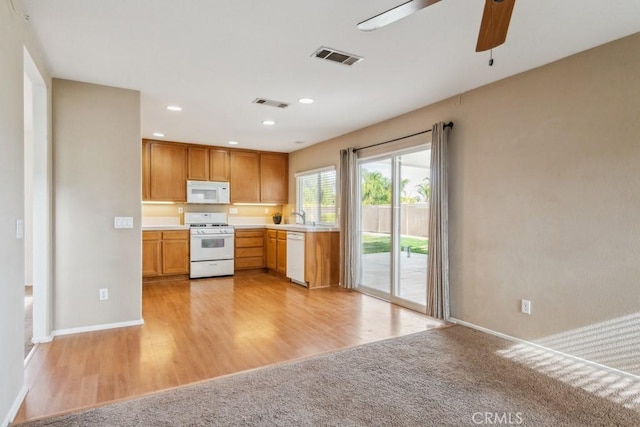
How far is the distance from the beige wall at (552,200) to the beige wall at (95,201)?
11.3 ft

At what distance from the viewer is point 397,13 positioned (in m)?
1.58

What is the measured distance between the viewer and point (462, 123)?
12.4 feet

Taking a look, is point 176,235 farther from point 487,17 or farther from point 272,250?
point 487,17

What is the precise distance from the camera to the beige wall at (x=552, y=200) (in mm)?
2584

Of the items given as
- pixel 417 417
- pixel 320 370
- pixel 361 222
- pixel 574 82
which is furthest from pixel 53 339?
pixel 574 82

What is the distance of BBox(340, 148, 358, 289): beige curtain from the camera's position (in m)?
5.38

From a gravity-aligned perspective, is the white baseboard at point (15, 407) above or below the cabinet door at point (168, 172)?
below

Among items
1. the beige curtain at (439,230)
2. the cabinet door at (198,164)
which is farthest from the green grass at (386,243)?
the cabinet door at (198,164)

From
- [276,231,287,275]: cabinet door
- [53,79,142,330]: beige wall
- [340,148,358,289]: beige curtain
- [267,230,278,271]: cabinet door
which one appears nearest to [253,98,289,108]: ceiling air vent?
[53,79,142,330]: beige wall

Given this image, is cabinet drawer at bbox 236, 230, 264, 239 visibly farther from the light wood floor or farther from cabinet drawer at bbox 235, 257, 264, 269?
the light wood floor

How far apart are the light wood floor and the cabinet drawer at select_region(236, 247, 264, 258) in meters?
→ 1.59

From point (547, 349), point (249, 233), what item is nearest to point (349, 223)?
point (249, 233)

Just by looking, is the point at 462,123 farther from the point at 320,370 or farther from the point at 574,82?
the point at 320,370

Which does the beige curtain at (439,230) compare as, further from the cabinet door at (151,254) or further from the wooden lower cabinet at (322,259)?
the cabinet door at (151,254)
